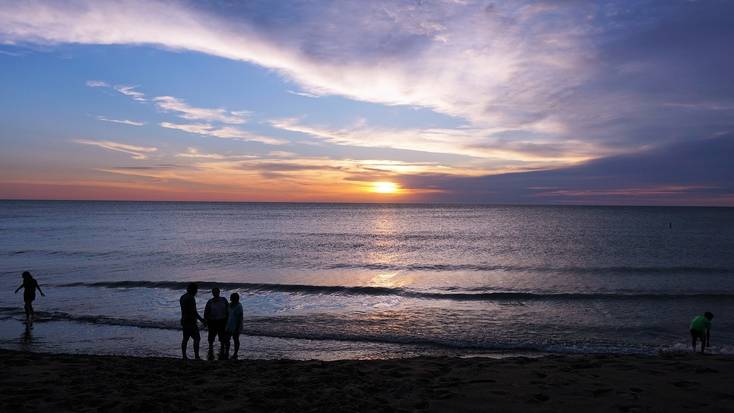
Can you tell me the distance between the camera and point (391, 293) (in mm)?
23906

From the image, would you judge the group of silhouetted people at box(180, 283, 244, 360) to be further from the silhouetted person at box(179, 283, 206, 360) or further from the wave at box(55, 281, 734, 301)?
the wave at box(55, 281, 734, 301)

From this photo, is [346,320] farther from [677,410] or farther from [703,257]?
[703,257]

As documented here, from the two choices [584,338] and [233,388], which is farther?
[584,338]

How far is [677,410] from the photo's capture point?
7.26m

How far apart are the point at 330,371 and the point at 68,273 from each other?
27.0 m

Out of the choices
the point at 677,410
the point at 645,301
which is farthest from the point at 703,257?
the point at 677,410

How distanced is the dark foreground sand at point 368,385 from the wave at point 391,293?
38.9 feet

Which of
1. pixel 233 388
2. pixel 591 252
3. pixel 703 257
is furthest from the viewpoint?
pixel 591 252

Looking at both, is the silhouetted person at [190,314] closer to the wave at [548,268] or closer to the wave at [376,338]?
the wave at [376,338]

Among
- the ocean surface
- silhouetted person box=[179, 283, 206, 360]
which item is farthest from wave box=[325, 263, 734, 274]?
silhouetted person box=[179, 283, 206, 360]

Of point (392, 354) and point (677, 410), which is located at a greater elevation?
point (677, 410)

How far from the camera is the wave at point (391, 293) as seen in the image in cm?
2250

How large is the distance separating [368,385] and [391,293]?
15.6 metres

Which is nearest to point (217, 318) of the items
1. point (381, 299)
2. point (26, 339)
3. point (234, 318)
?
point (234, 318)
